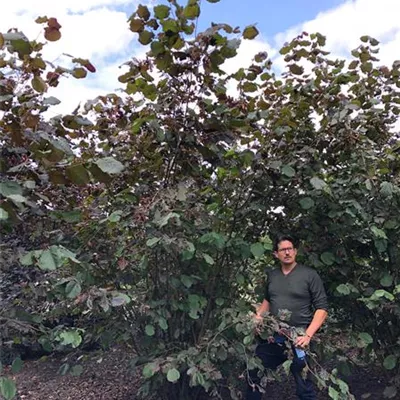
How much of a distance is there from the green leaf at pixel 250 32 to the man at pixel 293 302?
1283mm

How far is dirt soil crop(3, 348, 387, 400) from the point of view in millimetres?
3727

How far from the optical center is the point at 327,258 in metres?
3.17

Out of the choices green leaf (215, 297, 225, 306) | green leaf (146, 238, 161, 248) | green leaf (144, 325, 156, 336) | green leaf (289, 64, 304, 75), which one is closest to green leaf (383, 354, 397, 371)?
green leaf (215, 297, 225, 306)

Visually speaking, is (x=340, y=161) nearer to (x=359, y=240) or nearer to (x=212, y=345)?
(x=359, y=240)

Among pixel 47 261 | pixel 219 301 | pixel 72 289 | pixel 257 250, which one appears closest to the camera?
pixel 47 261

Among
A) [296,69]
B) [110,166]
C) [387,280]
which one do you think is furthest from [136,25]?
[387,280]

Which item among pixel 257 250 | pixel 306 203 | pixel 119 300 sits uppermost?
pixel 306 203

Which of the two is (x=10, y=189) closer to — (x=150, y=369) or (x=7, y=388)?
(x=7, y=388)

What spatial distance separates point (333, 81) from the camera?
292 centimetres

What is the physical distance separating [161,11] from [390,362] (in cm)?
257

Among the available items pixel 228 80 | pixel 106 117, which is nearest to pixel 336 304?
pixel 228 80

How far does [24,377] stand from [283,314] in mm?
3100

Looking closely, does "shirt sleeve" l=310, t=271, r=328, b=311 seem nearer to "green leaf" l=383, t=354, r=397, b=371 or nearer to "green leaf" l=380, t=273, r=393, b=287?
"green leaf" l=380, t=273, r=393, b=287

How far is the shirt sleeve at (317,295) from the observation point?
9.86 ft
